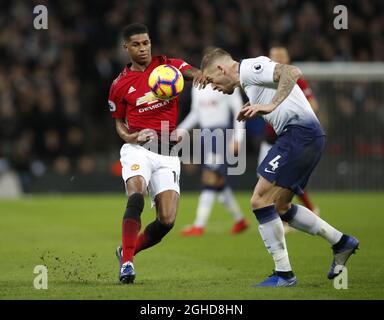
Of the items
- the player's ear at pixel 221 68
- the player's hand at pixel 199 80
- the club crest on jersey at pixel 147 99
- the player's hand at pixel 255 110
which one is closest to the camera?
the player's hand at pixel 255 110

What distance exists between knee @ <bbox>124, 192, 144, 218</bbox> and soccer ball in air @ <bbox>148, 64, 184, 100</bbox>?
39.4 inches

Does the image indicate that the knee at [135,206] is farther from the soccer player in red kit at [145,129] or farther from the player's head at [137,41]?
the player's head at [137,41]

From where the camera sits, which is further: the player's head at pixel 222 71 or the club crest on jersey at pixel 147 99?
the club crest on jersey at pixel 147 99

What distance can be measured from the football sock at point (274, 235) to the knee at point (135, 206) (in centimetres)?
109

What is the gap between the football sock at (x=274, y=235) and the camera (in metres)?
7.98

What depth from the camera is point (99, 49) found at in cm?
2278

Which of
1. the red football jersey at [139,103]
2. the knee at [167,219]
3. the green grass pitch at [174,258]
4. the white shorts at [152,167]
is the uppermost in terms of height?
the red football jersey at [139,103]

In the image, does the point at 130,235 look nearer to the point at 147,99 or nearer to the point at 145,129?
the point at 145,129

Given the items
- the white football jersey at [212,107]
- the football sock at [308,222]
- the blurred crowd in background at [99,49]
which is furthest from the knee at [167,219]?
the blurred crowd in background at [99,49]

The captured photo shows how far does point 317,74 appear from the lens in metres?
22.0

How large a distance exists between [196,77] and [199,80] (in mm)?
180

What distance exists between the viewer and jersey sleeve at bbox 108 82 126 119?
895cm
